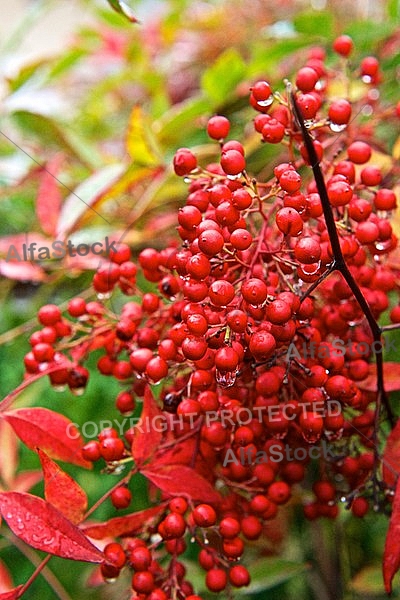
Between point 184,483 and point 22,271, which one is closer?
point 184,483

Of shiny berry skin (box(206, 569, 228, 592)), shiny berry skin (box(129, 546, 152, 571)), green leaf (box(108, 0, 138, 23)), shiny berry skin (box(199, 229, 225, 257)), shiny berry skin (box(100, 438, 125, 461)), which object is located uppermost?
green leaf (box(108, 0, 138, 23))

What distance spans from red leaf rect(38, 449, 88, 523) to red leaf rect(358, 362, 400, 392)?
0.19 metres

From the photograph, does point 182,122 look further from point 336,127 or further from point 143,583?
point 143,583

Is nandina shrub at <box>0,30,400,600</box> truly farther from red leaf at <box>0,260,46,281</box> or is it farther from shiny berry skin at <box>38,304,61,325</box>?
red leaf at <box>0,260,46,281</box>

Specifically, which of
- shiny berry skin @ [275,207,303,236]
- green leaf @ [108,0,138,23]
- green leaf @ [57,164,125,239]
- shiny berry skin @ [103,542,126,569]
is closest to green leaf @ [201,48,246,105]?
green leaf @ [57,164,125,239]

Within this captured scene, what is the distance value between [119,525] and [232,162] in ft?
0.77

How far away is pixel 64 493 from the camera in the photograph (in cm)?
41

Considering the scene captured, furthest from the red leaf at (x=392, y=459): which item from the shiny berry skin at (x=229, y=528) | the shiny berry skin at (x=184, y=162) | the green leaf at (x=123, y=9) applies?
the green leaf at (x=123, y=9)

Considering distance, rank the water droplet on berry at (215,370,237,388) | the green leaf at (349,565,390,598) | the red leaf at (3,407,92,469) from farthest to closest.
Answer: the green leaf at (349,565,390,598) < the red leaf at (3,407,92,469) < the water droplet on berry at (215,370,237,388)

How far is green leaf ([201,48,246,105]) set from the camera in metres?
0.68

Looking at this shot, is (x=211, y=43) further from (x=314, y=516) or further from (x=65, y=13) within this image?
(x=65, y=13)

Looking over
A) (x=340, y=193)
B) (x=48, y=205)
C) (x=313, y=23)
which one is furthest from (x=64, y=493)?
(x=313, y=23)

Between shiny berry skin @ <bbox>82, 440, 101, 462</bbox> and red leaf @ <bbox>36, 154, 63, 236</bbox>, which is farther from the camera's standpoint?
red leaf @ <bbox>36, 154, 63, 236</bbox>

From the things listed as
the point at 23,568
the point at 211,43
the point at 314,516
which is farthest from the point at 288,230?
the point at 211,43
